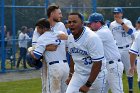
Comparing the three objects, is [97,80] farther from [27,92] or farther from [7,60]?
[7,60]

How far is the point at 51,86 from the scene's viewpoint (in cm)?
837

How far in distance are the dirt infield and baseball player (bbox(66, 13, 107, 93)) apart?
9.83 meters

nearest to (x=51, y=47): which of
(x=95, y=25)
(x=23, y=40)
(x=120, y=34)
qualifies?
(x=95, y=25)

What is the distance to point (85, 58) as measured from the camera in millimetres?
7035

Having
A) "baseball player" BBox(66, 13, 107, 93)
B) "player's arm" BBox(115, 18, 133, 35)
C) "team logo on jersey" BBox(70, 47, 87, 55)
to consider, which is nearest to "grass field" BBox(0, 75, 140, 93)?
"player's arm" BBox(115, 18, 133, 35)

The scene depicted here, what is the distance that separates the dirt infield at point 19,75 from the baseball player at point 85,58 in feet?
32.3

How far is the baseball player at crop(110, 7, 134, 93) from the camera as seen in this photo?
475 inches

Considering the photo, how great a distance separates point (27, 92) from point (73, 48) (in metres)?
6.27

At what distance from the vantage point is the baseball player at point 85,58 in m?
6.85

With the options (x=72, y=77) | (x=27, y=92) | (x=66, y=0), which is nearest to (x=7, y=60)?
(x=66, y=0)

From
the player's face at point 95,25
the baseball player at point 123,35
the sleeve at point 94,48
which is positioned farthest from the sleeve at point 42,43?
Result: the baseball player at point 123,35

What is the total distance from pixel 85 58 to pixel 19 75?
37.9ft

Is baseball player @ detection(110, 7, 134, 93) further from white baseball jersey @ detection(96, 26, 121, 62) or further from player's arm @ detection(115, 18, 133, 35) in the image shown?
white baseball jersey @ detection(96, 26, 121, 62)

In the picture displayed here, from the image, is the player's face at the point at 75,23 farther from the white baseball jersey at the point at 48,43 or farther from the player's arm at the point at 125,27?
the player's arm at the point at 125,27
